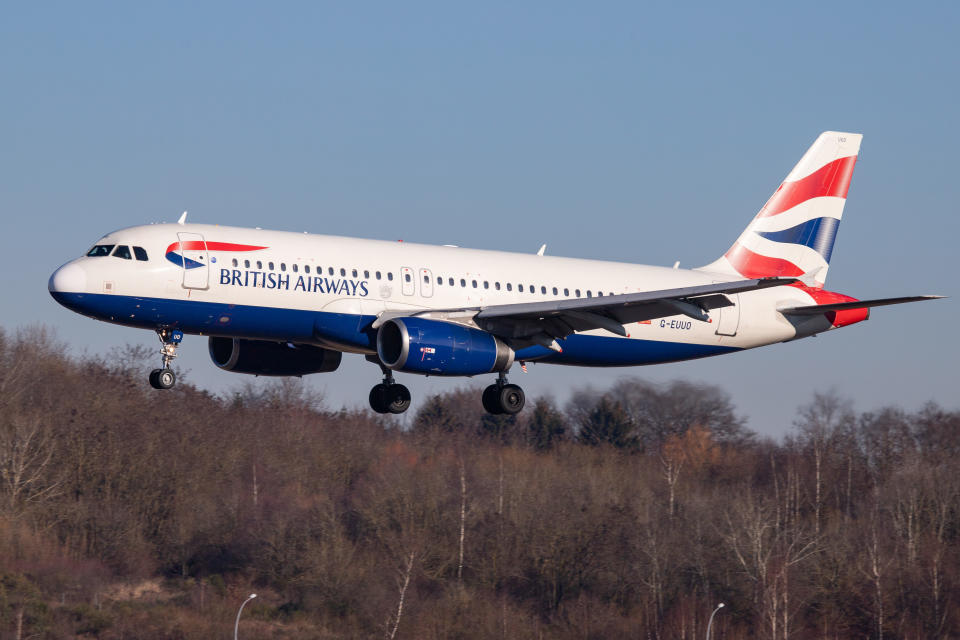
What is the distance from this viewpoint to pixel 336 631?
68.6m

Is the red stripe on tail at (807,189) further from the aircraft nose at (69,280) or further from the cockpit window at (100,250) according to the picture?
the aircraft nose at (69,280)

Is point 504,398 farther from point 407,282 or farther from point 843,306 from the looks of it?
point 843,306

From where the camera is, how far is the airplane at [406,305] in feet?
114

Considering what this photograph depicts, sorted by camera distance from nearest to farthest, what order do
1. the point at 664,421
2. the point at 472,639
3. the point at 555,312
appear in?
the point at 555,312 < the point at 472,639 < the point at 664,421

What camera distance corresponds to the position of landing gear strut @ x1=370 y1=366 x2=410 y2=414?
40.6 metres

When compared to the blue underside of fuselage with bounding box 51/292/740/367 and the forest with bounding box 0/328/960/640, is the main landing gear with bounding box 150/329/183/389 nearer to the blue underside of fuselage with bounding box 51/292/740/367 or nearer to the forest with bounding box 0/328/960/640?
the blue underside of fuselage with bounding box 51/292/740/367

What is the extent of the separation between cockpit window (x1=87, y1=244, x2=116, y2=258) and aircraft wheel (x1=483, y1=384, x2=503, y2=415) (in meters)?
11.4

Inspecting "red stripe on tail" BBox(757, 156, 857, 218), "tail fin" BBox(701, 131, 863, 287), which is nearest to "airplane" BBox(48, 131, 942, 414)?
"tail fin" BBox(701, 131, 863, 287)

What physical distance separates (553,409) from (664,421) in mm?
9739

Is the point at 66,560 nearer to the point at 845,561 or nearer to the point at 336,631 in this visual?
the point at 336,631

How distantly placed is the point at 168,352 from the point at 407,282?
6.64 meters

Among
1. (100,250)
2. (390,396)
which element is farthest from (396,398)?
(100,250)

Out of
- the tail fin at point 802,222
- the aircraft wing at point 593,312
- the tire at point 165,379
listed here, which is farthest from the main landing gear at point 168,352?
the tail fin at point 802,222

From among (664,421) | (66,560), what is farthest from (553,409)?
(66,560)
